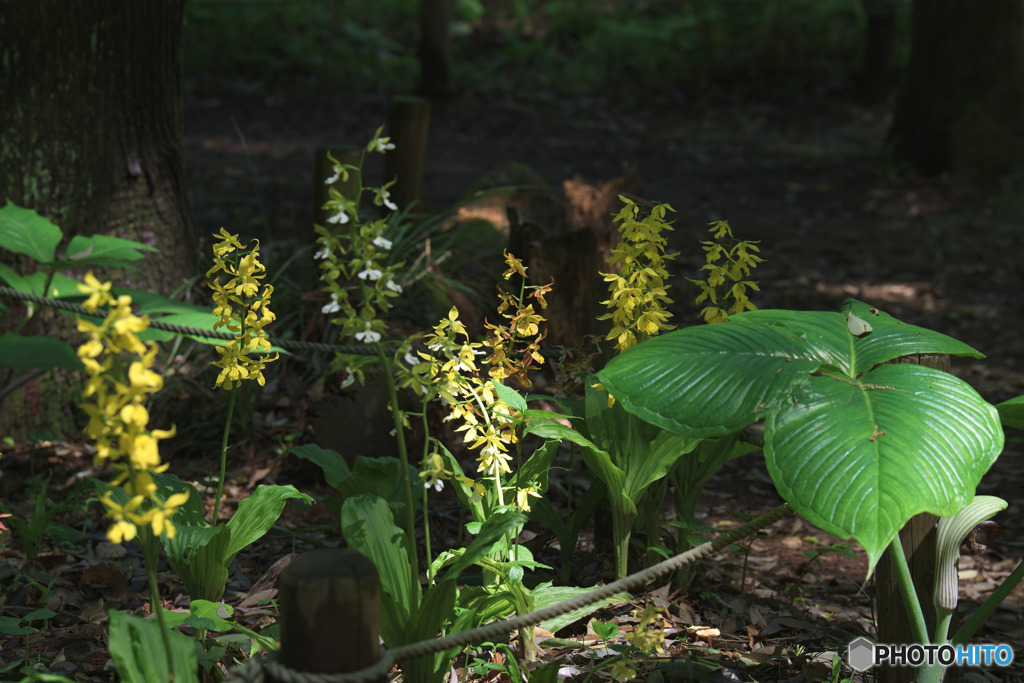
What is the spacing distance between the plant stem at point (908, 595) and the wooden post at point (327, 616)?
102 cm

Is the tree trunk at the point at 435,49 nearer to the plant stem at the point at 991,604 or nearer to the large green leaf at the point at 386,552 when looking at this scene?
the large green leaf at the point at 386,552

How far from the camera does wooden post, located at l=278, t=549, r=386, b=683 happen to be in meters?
1.32

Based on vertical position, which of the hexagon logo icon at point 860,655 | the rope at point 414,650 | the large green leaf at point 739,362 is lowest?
the hexagon logo icon at point 860,655

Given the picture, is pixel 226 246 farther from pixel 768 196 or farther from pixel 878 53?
pixel 878 53

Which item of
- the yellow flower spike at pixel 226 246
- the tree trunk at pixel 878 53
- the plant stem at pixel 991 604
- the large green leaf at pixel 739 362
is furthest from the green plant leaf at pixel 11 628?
the tree trunk at pixel 878 53

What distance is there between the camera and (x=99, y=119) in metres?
3.52

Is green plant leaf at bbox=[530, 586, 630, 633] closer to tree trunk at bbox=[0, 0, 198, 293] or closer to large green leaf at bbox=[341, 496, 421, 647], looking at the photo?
large green leaf at bbox=[341, 496, 421, 647]

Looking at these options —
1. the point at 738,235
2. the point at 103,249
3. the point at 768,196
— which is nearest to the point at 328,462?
the point at 103,249

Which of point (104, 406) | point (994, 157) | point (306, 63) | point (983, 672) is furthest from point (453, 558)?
point (306, 63)

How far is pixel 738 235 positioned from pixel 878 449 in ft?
15.0

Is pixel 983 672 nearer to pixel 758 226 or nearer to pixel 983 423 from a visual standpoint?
pixel 983 423

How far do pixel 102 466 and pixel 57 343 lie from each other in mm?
953

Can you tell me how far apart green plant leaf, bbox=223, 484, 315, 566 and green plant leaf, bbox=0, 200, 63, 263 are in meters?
1.25

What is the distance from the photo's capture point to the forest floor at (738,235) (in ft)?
7.72
